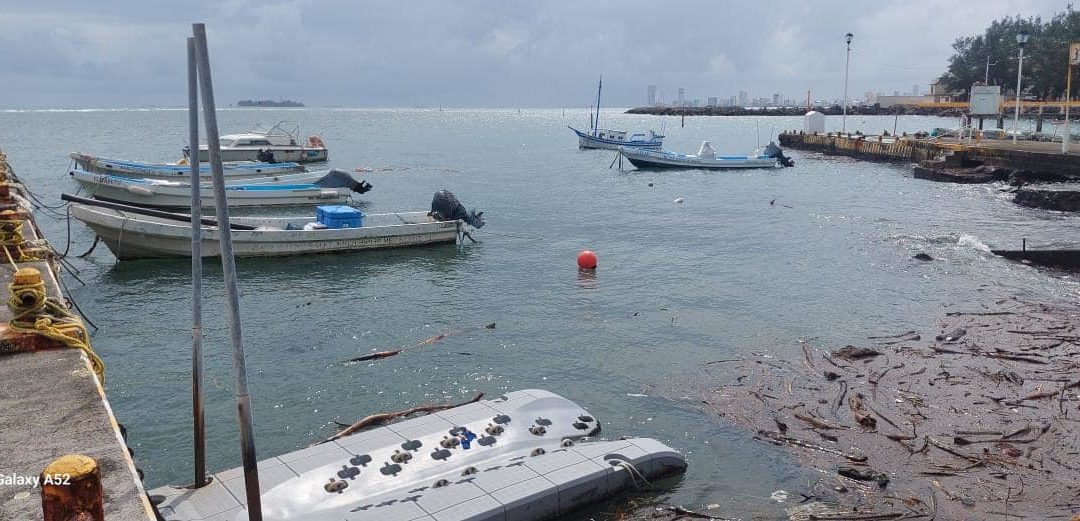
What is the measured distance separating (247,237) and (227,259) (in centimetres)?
1868

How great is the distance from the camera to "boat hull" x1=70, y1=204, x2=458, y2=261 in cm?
2359

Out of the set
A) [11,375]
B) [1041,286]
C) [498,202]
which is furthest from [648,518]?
[498,202]

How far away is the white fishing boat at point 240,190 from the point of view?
1403 inches

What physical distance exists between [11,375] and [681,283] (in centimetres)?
1759

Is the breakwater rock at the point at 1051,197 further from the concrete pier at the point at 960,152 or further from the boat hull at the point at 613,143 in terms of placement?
the boat hull at the point at 613,143

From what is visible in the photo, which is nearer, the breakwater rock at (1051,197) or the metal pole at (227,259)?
the metal pole at (227,259)

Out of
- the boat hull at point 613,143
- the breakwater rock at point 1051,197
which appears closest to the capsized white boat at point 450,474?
the breakwater rock at point 1051,197

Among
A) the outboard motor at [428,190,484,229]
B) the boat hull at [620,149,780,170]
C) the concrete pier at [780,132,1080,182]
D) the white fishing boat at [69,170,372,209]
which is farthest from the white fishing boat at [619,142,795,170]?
the outboard motor at [428,190,484,229]

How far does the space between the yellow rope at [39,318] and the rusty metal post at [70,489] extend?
4.24 m

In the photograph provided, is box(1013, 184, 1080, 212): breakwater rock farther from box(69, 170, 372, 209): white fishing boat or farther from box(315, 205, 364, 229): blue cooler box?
box(69, 170, 372, 209): white fishing boat

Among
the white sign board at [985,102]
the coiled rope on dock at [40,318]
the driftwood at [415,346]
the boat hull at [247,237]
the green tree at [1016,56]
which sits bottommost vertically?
the driftwood at [415,346]

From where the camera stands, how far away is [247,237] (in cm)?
2442

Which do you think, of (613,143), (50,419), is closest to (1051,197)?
(50,419)

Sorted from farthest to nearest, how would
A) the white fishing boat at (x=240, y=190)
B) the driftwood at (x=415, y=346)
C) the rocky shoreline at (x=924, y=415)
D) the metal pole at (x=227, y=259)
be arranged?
the white fishing boat at (x=240, y=190) < the driftwood at (x=415, y=346) < the rocky shoreline at (x=924, y=415) < the metal pole at (x=227, y=259)
